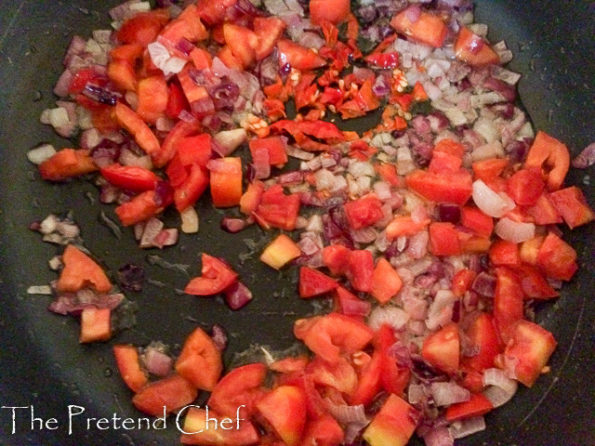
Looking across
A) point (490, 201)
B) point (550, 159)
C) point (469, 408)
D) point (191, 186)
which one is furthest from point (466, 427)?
point (191, 186)

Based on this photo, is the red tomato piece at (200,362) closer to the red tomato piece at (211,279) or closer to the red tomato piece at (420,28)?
the red tomato piece at (211,279)

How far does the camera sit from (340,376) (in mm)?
1936

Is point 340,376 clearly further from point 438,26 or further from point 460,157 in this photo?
point 438,26

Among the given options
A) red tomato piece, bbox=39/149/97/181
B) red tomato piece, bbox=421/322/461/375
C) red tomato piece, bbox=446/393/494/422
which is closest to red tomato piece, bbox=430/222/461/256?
red tomato piece, bbox=421/322/461/375

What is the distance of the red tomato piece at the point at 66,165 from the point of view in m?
2.17

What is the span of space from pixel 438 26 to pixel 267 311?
1.36 metres

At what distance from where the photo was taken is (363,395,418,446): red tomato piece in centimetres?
189

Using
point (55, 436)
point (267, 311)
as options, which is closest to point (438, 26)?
point (267, 311)

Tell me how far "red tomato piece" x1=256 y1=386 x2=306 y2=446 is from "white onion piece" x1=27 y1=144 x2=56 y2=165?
1.22 metres

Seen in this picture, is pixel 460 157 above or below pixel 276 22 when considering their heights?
below

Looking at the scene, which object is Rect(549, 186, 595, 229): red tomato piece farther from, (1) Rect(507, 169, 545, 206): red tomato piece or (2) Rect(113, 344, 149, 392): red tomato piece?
(2) Rect(113, 344, 149, 392): red tomato piece

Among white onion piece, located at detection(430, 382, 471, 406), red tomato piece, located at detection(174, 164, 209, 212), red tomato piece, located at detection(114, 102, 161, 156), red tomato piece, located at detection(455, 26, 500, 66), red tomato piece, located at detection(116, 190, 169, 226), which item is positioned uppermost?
red tomato piece, located at detection(455, 26, 500, 66)

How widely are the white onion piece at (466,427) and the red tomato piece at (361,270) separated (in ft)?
1.75

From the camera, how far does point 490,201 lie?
210 cm
